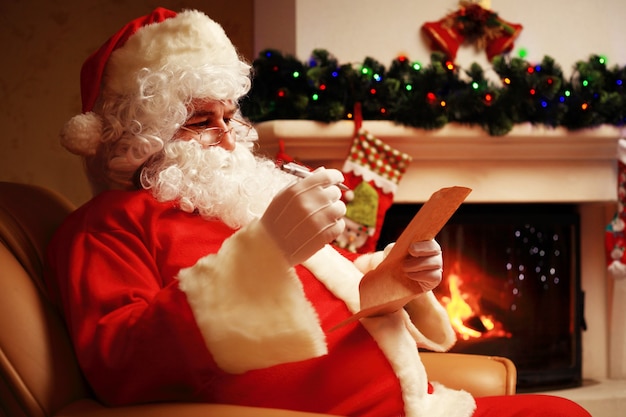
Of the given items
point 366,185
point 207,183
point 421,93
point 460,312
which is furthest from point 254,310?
point 460,312

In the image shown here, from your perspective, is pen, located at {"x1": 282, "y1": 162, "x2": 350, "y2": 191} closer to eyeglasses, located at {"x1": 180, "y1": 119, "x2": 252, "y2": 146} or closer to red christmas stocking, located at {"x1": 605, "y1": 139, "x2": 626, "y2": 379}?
eyeglasses, located at {"x1": 180, "y1": 119, "x2": 252, "y2": 146}

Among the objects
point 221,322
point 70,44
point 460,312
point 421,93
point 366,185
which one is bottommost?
point 460,312

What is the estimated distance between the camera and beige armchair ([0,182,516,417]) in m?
1.17

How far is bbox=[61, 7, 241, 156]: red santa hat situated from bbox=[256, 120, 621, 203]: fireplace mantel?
838 mm

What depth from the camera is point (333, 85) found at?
2.41 m

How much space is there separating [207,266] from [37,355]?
12.9 inches

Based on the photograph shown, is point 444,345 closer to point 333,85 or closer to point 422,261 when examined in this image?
point 422,261

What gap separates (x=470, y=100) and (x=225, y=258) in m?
1.50

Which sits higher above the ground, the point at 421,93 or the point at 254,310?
the point at 421,93

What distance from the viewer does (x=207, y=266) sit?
120cm

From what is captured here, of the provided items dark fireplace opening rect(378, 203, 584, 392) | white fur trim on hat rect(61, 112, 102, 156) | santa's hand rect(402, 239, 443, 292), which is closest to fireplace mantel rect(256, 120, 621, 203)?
dark fireplace opening rect(378, 203, 584, 392)

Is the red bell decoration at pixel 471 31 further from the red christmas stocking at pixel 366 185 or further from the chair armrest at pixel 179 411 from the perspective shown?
the chair armrest at pixel 179 411

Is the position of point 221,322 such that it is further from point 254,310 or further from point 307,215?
point 307,215

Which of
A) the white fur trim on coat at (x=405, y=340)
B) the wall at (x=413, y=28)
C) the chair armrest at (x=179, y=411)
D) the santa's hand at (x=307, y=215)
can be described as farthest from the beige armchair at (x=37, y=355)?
the wall at (x=413, y=28)
